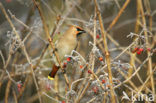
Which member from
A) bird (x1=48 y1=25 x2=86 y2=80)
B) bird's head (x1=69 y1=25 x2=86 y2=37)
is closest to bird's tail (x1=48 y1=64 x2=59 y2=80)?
bird (x1=48 y1=25 x2=86 y2=80)

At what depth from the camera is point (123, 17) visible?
167 inches

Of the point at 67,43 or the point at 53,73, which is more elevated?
the point at 67,43

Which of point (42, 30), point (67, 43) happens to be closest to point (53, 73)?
point (67, 43)

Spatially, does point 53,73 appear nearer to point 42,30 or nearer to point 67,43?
point 67,43

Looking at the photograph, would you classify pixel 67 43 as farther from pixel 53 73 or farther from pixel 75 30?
pixel 53 73

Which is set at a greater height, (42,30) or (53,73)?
→ (42,30)

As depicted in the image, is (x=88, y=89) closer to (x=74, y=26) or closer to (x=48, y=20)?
(x=74, y=26)

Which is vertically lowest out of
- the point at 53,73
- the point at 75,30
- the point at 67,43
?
the point at 53,73

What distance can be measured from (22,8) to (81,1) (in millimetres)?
799

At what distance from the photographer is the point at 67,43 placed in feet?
9.00

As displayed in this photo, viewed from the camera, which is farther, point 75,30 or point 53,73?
point 75,30

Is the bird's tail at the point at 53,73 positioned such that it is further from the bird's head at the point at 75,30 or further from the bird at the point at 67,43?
the bird's head at the point at 75,30

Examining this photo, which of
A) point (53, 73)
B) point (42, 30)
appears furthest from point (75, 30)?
point (53, 73)

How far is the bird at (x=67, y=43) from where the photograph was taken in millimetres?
2707
